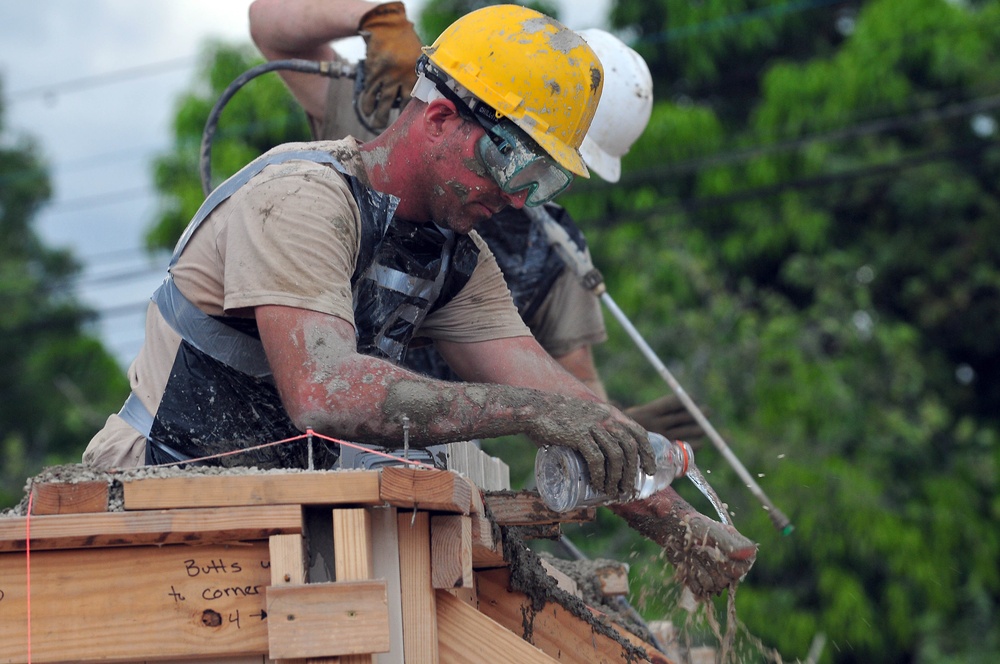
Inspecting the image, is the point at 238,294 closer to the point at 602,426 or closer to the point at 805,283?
the point at 602,426

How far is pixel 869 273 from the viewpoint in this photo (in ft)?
40.3

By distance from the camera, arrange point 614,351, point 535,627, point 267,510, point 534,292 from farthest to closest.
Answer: point 614,351
point 534,292
point 535,627
point 267,510

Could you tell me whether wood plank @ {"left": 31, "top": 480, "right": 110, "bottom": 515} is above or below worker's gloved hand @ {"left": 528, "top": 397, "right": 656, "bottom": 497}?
above

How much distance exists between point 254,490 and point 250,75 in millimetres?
2276

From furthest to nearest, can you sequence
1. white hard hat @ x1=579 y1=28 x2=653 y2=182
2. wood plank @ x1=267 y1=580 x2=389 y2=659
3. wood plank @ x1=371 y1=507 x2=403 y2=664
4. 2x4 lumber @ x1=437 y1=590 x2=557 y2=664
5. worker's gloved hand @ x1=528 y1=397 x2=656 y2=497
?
1. white hard hat @ x1=579 y1=28 x2=653 y2=182
2. worker's gloved hand @ x1=528 y1=397 x2=656 y2=497
3. 2x4 lumber @ x1=437 y1=590 x2=557 y2=664
4. wood plank @ x1=371 y1=507 x2=403 y2=664
5. wood plank @ x1=267 y1=580 x2=389 y2=659

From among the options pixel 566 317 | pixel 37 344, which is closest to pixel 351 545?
pixel 566 317

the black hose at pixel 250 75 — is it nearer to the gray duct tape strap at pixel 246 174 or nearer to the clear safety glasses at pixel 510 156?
the gray duct tape strap at pixel 246 174

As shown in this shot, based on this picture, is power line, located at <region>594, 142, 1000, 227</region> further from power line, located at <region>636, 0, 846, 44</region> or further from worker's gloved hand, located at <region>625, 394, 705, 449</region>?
worker's gloved hand, located at <region>625, 394, 705, 449</region>

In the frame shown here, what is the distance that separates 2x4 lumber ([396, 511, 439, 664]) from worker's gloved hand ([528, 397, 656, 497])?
15.8 inches

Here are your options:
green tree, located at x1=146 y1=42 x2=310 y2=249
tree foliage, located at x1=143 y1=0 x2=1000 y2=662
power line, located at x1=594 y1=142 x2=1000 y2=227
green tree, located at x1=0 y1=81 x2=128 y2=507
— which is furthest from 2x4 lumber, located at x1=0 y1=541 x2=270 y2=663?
green tree, located at x1=0 y1=81 x2=128 y2=507

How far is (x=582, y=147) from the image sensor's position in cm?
466

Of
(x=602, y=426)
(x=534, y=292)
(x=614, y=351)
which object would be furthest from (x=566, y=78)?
(x=614, y=351)

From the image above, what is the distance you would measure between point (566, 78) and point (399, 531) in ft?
3.89

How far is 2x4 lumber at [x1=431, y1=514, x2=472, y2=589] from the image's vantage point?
2238 millimetres
